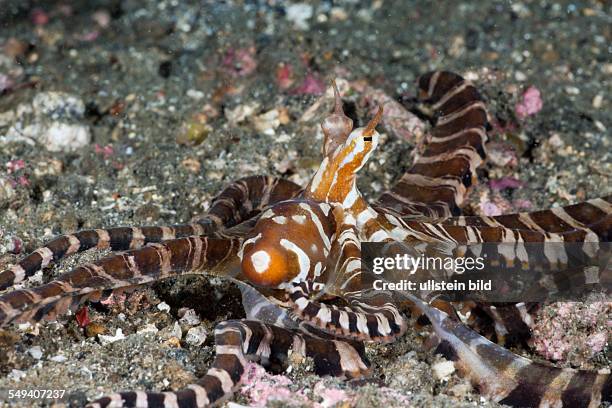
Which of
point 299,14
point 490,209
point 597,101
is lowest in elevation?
point 490,209

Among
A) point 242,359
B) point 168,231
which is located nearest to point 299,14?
point 168,231

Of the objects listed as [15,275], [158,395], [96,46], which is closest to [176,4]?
[96,46]

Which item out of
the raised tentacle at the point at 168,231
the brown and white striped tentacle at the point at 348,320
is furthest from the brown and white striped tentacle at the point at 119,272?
the brown and white striped tentacle at the point at 348,320

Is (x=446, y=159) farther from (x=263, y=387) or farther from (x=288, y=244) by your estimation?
(x=263, y=387)

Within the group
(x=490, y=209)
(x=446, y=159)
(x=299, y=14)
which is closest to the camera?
(x=446, y=159)

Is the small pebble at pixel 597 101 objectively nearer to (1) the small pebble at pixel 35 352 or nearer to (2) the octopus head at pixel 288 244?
(2) the octopus head at pixel 288 244

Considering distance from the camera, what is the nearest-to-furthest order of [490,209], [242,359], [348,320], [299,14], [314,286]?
[348,320], [242,359], [314,286], [490,209], [299,14]

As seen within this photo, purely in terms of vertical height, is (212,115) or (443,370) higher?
(212,115)
